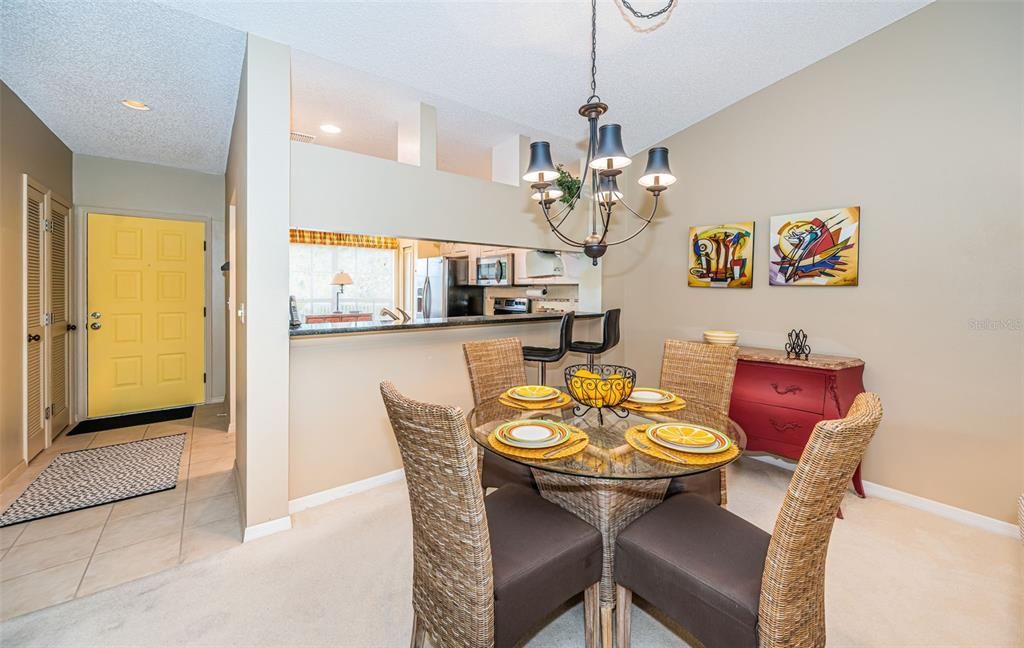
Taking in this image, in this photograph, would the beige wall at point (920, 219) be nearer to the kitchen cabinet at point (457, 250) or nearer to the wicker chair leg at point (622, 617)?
the wicker chair leg at point (622, 617)

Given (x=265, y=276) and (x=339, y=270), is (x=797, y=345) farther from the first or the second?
(x=339, y=270)

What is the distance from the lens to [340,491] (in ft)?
8.95

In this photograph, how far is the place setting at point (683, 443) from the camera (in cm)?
141

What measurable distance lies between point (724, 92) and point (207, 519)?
14.7 ft

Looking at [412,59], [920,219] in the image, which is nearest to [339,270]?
[412,59]

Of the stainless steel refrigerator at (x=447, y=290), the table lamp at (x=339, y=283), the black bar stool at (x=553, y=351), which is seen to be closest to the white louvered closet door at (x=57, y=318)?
the table lamp at (x=339, y=283)

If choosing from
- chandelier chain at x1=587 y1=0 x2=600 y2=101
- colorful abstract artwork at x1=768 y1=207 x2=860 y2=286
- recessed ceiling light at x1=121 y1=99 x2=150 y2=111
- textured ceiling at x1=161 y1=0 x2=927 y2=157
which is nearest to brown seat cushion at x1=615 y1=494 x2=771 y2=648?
chandelier chain at x1=587 y1=0 x2=600 y2=101

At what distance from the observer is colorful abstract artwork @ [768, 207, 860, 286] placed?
2.90 metres

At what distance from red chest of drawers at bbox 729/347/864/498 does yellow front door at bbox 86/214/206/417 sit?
5.31 metres

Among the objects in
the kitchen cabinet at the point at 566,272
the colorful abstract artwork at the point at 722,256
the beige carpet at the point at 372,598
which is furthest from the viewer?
the kitchen cabinet at the point at 566,272

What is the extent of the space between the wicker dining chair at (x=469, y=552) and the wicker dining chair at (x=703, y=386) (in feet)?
2.29

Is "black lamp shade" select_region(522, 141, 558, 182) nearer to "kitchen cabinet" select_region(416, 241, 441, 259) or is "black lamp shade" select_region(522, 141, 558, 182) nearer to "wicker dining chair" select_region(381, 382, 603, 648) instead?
"wicker dining chair" select_region(381, 382, 603, 648)

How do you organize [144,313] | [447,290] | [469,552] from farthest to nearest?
[447,290]
[144,313]
[469,552]

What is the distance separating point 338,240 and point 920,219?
6.27 meters
